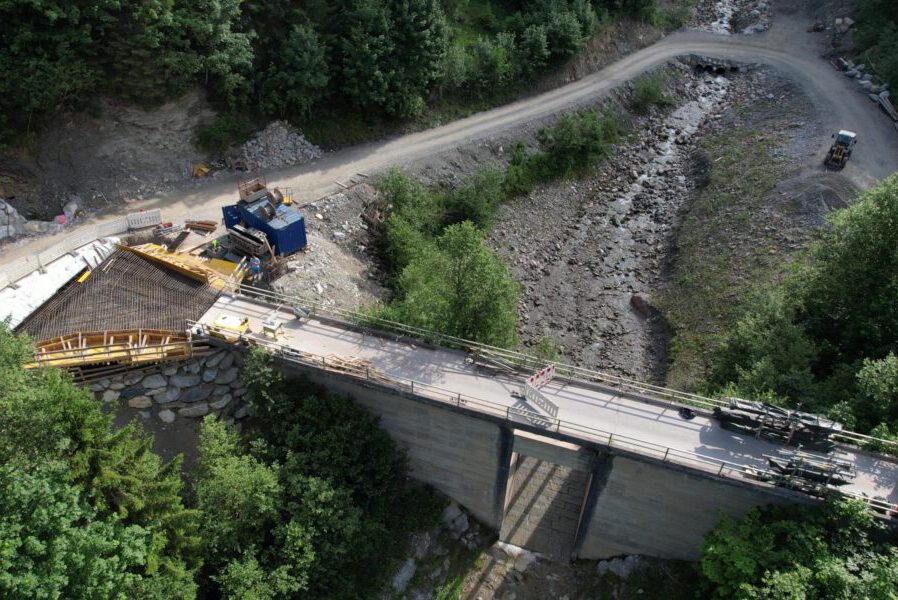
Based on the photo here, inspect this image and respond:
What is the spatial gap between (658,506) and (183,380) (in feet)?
86.5

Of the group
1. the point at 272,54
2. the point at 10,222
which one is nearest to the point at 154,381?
the point at 10,222

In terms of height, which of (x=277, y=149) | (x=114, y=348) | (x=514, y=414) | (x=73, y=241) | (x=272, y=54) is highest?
(x=272, y=54)

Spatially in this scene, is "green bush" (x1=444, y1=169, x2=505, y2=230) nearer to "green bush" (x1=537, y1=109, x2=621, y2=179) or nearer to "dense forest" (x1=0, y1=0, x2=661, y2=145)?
"green bush" (x1=537, y1=109, x2=621, y2=179)

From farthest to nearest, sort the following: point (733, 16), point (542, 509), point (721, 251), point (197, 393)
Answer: point (733, 16) < point (721, 251) < point (542, 509) < point (197, 393)

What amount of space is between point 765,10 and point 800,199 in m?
46.6

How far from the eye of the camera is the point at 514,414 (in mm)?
30484

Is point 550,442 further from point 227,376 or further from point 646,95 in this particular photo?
point 646,95

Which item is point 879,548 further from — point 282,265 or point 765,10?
point 765,10

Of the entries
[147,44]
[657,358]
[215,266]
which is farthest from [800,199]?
[147,44]

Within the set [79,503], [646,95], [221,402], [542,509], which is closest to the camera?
[79,503]

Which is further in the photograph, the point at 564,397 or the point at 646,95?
the point at 646,95

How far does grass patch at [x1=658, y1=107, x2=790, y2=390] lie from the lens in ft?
148

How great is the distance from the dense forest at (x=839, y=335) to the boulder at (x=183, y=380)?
29736 mm

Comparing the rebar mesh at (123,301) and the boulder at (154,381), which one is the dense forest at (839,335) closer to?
the boulder at (154,381)
